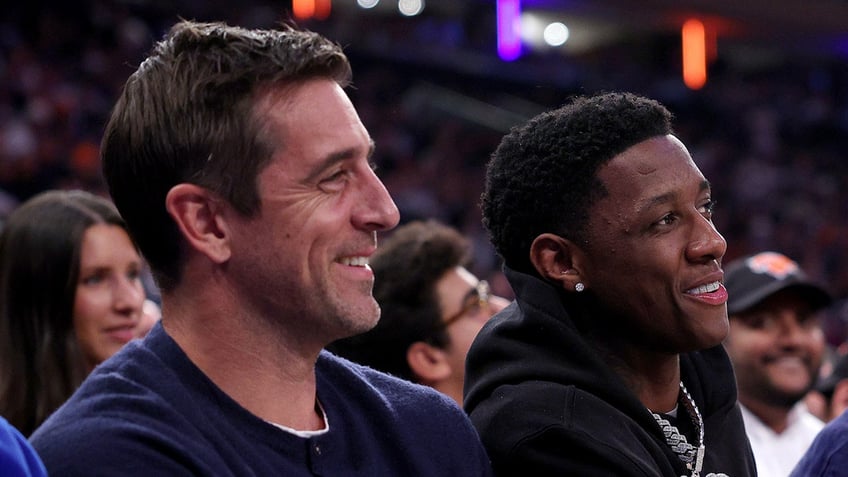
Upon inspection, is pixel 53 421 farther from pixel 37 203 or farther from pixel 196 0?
pixel 196 0

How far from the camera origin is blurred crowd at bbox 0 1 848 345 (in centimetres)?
795

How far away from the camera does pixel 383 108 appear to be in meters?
10.9

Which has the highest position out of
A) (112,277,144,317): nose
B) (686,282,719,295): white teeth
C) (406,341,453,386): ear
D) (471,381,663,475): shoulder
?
(686,282,719,295): white teeth

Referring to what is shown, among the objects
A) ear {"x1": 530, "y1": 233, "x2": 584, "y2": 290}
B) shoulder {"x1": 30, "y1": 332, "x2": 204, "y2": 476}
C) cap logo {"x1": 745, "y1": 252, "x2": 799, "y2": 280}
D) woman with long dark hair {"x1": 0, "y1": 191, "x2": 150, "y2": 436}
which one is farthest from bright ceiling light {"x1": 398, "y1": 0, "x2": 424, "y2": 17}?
shoulder {"x1": 30, "y1": 332, "x2": 204, "y2": 476}

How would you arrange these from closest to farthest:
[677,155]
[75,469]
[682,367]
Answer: [75,469]
[677,155]
[682,367]

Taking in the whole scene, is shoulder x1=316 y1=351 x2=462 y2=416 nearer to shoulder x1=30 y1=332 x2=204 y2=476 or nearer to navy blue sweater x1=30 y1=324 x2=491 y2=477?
navy blue sweater x1=30 y1=324 x2=491 y2=477

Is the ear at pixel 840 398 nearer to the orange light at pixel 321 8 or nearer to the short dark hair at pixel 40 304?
the short dark hair at pixel 40 304

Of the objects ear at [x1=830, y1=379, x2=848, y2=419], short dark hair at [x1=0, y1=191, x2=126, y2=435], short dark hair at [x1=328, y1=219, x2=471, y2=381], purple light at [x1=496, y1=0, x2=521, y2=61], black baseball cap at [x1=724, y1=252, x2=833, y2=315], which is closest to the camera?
short dark hair at [x1=0, y1=191, x2=126, y2=435]

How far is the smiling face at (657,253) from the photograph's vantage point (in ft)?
5.79

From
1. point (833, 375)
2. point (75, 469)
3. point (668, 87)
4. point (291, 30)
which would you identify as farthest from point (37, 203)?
point (668, 87)

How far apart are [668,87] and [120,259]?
11.4 meters

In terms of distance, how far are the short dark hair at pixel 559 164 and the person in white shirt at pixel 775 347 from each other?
1.73 meters

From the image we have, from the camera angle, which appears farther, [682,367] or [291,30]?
[682,367]

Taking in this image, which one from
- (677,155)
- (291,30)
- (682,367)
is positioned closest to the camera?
(291,30)
